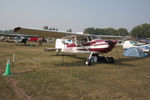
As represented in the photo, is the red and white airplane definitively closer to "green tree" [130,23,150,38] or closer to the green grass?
the green grass

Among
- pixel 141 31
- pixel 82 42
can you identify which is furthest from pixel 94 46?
pixel 141 31

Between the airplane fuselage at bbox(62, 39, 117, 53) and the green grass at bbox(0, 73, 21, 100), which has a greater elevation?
the airplane fuselage at bbox(62, 39, 117, 53)

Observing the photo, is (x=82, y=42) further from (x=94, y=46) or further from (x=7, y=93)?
(x=7, y=93)

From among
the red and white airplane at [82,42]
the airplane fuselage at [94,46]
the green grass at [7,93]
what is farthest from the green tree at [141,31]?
the green grass at [7,93]

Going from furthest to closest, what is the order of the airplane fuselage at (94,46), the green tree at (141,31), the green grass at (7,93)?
the green tree at (141,31) → the airplane fuselage at (94,46) → the green grass at (7,93)

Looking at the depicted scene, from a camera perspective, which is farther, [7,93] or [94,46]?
[94,46]

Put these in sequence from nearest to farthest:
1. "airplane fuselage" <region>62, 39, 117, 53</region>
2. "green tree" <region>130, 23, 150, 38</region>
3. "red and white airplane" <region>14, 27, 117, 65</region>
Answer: "red and white airplane" <region>14, 27, 117, 65</region> → "airplane fuselage" <region>62, 39, 117, 53</region> → "green tree" <region>130, 23, 150, 38</region>

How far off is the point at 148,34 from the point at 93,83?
372ft

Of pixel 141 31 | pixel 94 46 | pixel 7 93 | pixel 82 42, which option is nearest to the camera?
pixel 7 93

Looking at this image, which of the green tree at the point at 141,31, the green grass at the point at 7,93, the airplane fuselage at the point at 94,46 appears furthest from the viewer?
the green tree at the point at 141,31

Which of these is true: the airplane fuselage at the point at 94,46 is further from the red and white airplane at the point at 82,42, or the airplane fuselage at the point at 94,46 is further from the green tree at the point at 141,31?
the green tree at the point at 141,31

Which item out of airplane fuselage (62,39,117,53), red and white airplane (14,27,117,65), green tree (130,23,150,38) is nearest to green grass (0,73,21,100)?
red and white airplane (14,27,117,65)

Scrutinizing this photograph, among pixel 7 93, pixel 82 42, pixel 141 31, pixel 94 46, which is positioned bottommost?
pixel 7 93

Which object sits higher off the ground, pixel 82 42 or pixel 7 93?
pixel 82 42
